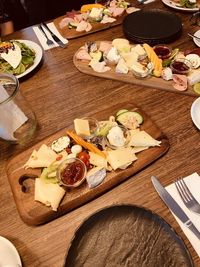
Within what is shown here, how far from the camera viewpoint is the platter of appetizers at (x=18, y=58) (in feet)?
5.09

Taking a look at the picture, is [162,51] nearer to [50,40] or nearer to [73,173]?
[50,40]

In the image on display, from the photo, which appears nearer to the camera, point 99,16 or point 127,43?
point 127,43

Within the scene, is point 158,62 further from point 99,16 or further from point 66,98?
point 99,16

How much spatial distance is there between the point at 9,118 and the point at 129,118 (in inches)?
18.3

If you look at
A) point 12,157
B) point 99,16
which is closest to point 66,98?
point 12,157

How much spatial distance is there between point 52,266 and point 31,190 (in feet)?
0.92

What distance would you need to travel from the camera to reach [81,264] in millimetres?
826

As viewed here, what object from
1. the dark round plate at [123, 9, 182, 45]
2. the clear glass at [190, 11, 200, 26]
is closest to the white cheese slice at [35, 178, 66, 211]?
the dark round plate at [123, 9, 182, 45]

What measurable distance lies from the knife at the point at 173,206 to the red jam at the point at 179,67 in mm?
592

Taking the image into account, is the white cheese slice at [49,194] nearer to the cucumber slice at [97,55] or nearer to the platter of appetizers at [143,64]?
the platter of appetizers at [143,64]

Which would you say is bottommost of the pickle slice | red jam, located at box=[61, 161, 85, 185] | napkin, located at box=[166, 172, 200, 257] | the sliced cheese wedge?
napkin, located at box=[166, 172, 200, 257]

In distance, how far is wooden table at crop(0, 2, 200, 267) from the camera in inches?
37.3

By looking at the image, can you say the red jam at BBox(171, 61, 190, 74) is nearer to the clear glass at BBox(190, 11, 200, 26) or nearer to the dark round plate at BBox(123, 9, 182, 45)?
the dark round plate at BBox(123, 9, 182, 45)

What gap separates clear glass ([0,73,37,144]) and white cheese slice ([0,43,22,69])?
0.37 meters
